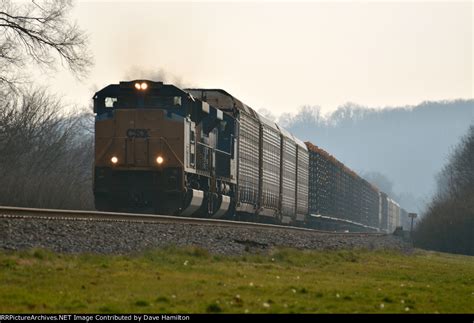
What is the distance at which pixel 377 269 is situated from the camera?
19.5 m

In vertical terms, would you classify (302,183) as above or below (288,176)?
below

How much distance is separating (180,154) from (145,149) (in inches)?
42.5

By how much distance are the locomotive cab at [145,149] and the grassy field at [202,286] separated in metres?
7.79

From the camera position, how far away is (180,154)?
2542 centimetres

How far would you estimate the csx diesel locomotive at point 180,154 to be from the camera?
1008 inches

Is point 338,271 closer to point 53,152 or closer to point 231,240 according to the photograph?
point 231,240

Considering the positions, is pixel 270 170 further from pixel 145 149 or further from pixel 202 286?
pixel 202 286

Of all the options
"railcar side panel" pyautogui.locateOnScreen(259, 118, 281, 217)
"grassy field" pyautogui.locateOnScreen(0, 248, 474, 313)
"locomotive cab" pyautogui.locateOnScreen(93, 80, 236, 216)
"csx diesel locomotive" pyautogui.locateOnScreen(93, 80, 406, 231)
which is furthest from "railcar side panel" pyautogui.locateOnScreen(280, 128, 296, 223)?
"grassy field" pyautogui.locateOnScreen(0, 248, 474, 313)

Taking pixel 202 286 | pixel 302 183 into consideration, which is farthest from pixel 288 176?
pixel 202 286

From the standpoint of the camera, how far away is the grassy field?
10875 mm

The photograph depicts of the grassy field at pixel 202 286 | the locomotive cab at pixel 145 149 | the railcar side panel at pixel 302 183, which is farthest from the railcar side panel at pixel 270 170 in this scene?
the grassy field at pixel 202 286

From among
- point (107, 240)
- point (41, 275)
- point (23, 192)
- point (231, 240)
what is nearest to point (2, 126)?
point (23, 192)

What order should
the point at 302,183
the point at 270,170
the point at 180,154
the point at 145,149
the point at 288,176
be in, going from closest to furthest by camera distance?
1. the point at 180,154
2. the point at 145,149
3. the point at 270,170
4. the point at 288,176
5. the point at 302,183

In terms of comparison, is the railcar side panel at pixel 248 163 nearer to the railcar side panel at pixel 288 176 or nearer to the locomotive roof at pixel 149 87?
the railcar side panel at pixel 288 176
